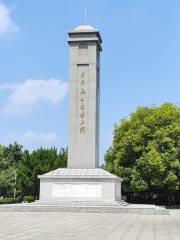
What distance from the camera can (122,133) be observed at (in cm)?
3616

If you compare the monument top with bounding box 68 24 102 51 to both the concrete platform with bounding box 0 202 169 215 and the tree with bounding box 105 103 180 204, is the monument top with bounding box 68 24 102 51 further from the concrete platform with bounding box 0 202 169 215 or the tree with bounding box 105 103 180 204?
the tree with bounding box 105 103 180 204

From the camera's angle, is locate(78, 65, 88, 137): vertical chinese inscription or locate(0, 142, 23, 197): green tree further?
locate(0, 142, 23, 197): green tree

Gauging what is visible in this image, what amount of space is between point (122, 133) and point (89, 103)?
11.2 metres

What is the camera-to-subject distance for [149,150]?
34.1 m

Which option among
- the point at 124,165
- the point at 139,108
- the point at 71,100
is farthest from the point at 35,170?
the point at 71,100

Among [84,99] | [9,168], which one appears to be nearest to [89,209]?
[84,99]

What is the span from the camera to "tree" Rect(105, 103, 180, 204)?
1308 inches

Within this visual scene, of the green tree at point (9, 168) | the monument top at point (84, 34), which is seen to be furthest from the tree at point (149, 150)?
the green tree at point (9, 168)

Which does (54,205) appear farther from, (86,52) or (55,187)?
(86,52)

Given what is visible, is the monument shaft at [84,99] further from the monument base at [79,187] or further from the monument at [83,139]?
the monument base at [79,187]

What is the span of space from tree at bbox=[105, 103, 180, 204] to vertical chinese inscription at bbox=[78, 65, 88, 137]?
9114 mm

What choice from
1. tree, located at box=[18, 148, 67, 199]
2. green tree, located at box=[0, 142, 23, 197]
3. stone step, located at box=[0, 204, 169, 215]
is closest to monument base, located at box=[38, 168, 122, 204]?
stone step, located at box=[0, 204, 169, 215]

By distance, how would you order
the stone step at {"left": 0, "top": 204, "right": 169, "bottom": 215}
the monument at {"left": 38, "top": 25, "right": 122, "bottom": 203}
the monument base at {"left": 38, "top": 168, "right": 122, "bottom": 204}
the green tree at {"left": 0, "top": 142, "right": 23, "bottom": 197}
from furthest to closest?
the green tree at {"left": 0, "top": 142, "right": 23, "bottom": 197} → the monument at {"left": 38, "top": 25, "right": 122, "bottom": 203} → the monument base at {"left": 38, "top": 168, "right": 122, "bottom": 204} → the stone step at {"left": 0, "top": 204, "right": 169, "bottom": 215}

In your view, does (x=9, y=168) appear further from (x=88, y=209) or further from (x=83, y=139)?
(x=88, y=209)
